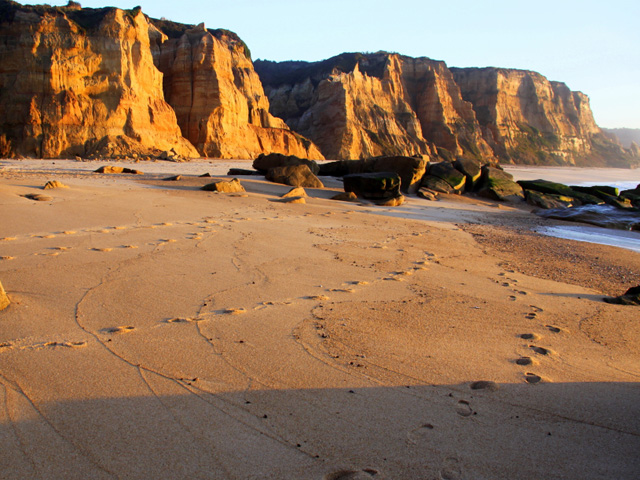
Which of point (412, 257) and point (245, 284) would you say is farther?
point (412, 257)

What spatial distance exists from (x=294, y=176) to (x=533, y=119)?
6874cm

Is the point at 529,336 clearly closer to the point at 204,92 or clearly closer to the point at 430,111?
the point at 204,92

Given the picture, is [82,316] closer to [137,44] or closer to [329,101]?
Result: [137,44]

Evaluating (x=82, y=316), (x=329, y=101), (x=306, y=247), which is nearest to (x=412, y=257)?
(x=306, y=247)

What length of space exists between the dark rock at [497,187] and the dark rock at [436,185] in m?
1.48

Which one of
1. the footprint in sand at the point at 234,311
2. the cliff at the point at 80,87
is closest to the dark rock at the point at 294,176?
the footprint in sand at the point at 234,311

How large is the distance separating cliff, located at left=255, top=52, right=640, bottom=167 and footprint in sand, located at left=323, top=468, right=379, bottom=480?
142 feet

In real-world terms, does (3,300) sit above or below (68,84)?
below

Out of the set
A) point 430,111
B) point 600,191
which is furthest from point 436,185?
point 430,111

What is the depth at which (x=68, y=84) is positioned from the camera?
23047mm

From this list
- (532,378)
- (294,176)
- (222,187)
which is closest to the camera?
(532,378)

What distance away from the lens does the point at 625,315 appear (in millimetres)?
3842

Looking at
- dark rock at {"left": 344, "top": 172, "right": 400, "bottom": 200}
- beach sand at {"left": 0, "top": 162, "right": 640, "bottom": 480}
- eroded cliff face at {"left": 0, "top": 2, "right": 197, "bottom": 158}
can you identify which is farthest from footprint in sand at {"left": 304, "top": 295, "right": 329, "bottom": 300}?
eroded cliff face at {"left": 0, "top": 2, "right": 197, "bottom": 158}

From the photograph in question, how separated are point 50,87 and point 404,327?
25.2m
